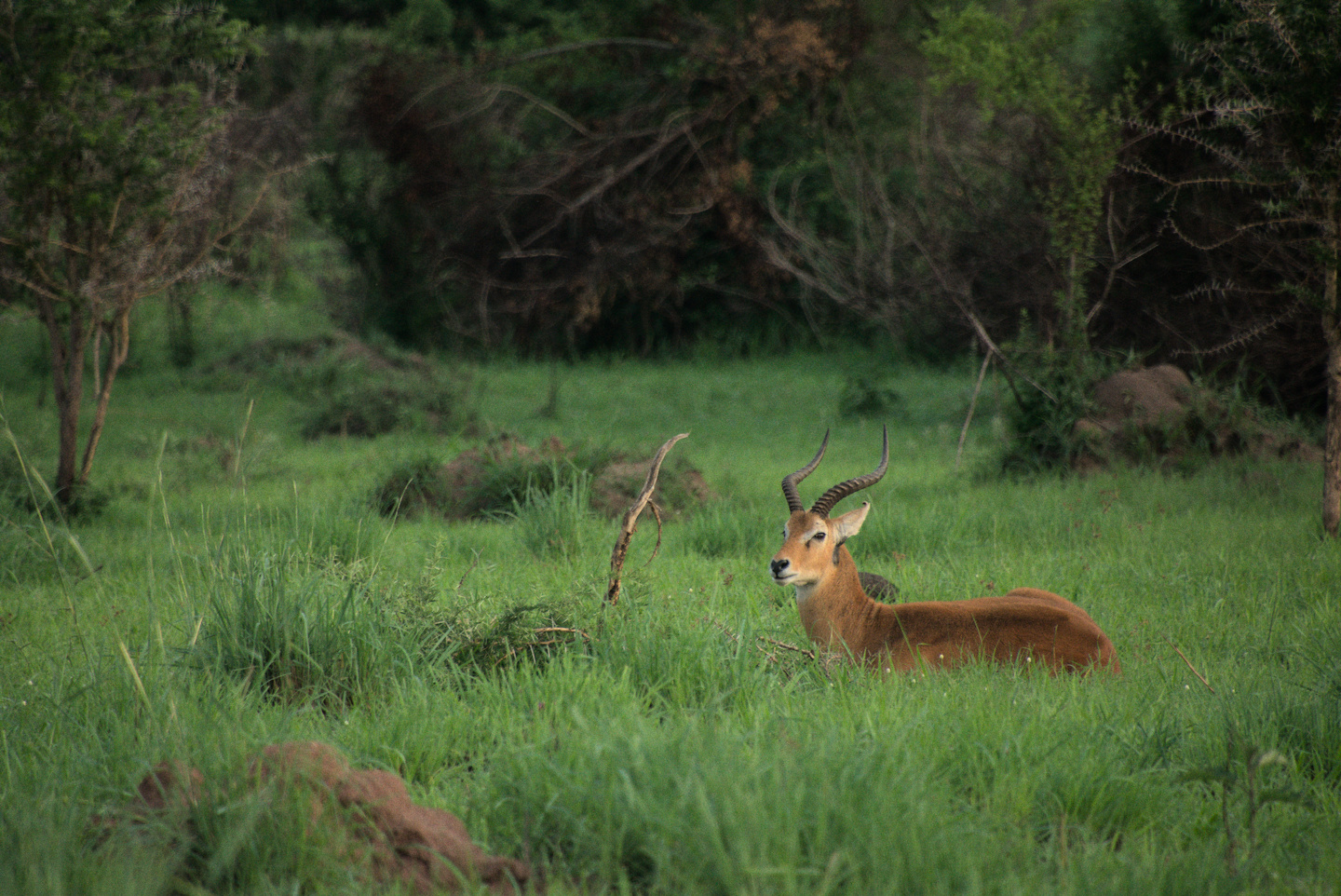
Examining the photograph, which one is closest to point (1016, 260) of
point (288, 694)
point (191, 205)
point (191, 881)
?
point (191, 205)

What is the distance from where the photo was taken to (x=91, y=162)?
25.5 feet

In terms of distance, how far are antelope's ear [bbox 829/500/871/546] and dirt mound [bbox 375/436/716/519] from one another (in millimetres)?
2926

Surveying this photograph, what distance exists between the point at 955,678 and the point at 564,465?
4366 mm

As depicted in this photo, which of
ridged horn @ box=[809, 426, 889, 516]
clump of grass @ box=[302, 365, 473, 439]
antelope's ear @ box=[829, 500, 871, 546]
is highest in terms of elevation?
ridged horn @ box=[809, 426, 889, 516]

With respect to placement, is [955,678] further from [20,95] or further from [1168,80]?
[1168,80]

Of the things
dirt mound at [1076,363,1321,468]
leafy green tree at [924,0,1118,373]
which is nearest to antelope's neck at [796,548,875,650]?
dirt mound at [1076,363,1321,468]

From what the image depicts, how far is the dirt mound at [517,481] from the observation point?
25.9ft

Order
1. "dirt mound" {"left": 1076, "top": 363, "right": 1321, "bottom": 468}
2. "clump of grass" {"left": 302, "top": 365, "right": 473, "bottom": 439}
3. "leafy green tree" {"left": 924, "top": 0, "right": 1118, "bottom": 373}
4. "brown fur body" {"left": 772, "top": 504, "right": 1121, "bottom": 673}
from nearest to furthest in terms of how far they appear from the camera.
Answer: "brown fur body" {"left": 772, "top": 504, "right": 1121, "bottom": 673}
"dirt mound" {"left": 1076, "top": 363, "right": 1321, "bottom": 468}
"leafy green tree" {"left": 924, "top": 0, "right": 1118, "bottom": 373}
"clump of grass" {"left": 302, "top": 365, "right": 473, "bottom": 439}

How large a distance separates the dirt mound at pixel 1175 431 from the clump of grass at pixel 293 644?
695 cm

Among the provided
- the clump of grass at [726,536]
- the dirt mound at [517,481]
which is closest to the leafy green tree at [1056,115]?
the dirt mound at [517,481]

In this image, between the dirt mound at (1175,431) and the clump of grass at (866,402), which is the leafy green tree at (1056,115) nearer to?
the dirt mound at (1175,431)

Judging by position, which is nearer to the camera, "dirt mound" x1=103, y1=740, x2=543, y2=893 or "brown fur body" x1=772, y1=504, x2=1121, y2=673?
"dirt mound" x1=103, y1=740, x2=543, y2=893

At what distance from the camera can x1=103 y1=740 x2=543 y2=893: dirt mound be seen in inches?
102

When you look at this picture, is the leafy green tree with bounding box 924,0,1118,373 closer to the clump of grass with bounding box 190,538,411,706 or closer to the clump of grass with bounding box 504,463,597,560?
the clump of grass with bounding box 504,463,597,560
